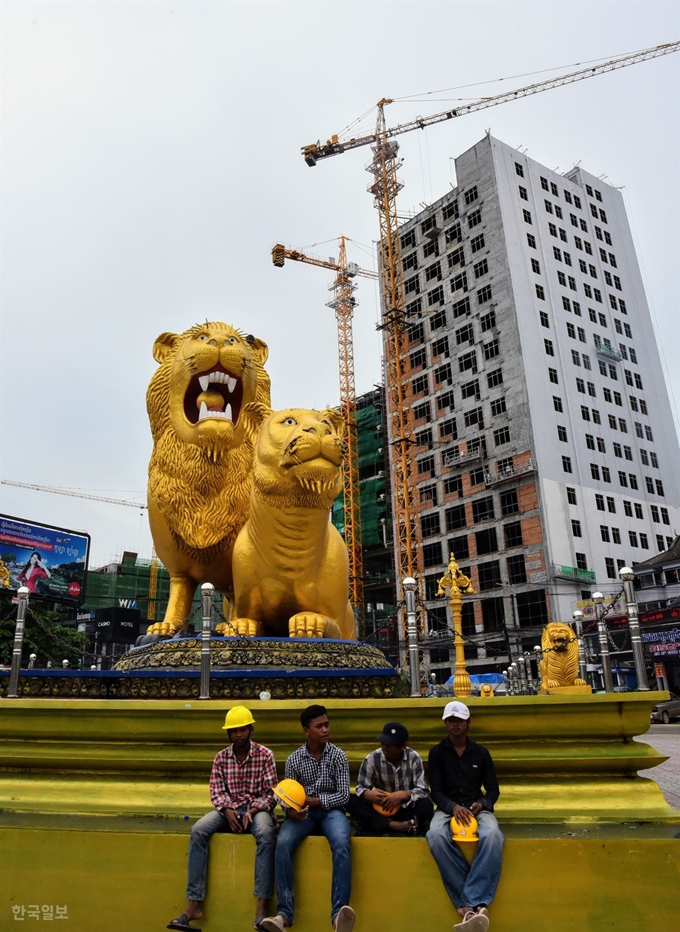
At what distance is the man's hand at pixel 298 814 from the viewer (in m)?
2.87

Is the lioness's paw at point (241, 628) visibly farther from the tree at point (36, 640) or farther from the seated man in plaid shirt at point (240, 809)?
the tree at point (36, 640)

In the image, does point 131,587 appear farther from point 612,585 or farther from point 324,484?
point 324,484

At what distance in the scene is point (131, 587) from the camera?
52062mm

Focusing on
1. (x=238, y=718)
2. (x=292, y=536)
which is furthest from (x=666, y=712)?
(x=238, y=718)

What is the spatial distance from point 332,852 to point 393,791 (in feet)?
1.33

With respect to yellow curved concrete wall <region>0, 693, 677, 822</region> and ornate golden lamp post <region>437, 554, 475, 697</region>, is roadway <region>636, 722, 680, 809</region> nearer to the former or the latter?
yellow curved concrete wall <region>0, 693, 677, 822</region>

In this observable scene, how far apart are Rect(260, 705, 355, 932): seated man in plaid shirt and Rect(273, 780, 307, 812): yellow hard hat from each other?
0.09ft

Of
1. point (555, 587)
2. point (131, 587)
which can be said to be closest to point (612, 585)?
point (555, 587)

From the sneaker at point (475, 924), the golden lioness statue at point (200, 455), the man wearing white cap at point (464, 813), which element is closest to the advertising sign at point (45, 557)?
the golden lioness statue at point (200, 455)

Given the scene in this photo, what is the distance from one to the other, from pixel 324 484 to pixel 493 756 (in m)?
2.09

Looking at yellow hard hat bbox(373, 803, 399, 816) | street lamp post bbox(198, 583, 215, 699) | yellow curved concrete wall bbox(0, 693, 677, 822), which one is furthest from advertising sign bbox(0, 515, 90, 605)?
yellow hard hat bbox(373, 803, 399, 816)

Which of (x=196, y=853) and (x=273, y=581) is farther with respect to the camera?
(x=273, y=581)

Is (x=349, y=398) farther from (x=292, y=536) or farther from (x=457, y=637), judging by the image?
(x=292, y=536)

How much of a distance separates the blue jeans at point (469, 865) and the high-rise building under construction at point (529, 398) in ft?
108
